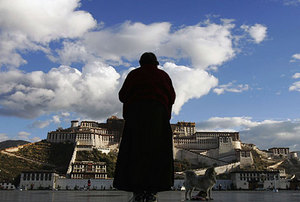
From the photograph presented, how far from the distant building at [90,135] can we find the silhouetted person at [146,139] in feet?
360

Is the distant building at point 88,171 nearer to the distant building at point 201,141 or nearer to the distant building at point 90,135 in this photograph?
the distant building at point 90,135

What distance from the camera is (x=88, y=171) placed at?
84.6m

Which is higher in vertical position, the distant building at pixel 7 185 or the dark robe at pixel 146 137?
the dark robe at pixel 146 137

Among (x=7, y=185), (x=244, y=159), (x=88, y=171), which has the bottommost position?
(x=7, y=185)

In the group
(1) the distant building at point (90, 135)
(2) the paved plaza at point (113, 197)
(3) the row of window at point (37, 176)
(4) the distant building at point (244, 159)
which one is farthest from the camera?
(1) the distant building at point (90, 135)

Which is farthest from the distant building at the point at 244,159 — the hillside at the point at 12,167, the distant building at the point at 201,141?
the hillside at the point at 12,167

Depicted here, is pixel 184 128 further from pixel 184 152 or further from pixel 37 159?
pixel 37 159

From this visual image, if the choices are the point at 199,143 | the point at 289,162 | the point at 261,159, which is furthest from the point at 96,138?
the point at 289,162

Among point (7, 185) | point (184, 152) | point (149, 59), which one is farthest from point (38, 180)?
point (149, 59)

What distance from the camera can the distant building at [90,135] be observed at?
116650mm

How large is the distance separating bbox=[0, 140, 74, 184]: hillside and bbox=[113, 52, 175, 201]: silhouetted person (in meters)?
82.4

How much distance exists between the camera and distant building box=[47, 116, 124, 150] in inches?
4593

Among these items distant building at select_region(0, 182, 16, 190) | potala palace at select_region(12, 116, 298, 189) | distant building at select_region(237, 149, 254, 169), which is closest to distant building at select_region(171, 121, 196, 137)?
potala palace at select_region(12, 116, 298, 189)

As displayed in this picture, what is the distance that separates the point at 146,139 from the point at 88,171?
277ft
